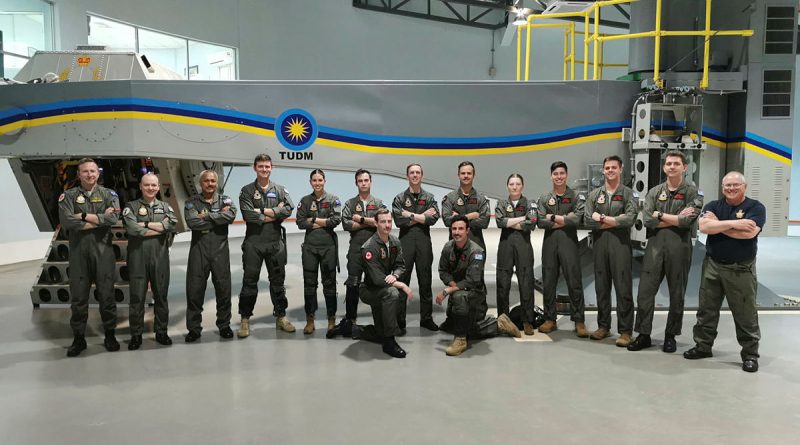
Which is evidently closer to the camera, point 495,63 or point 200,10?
point 200,10

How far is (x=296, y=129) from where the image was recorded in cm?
599

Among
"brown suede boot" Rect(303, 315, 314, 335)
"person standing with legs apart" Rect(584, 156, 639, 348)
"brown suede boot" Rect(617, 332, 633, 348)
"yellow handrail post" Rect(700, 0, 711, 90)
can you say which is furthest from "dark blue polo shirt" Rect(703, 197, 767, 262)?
"brown suede boot" Rect(303, 315, 314, 335)

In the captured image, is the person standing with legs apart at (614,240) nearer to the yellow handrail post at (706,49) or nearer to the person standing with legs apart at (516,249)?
the person standing with legs apart at (516,249)

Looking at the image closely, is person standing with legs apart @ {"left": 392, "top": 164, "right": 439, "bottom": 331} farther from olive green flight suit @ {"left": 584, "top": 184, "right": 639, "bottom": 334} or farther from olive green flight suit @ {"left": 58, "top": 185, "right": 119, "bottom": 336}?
olive green flight suit @ {"left": 58, "top": 185, "right": 119, "bottom": 336}

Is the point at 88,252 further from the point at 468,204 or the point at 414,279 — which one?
the point at 414,279

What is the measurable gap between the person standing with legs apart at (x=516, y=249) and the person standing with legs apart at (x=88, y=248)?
3.59 meters

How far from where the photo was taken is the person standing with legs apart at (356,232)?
18.3 ft

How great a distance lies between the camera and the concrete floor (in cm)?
348

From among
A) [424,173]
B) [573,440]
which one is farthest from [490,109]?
[573,440]

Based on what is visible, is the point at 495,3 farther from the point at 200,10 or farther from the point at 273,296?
the point at 273,296

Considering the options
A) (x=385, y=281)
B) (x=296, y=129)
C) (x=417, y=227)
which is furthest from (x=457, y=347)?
(x=296, y=129)

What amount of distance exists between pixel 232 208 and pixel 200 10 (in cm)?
1055

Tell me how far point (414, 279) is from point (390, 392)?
16.7ft

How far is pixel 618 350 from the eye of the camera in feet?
17.0
